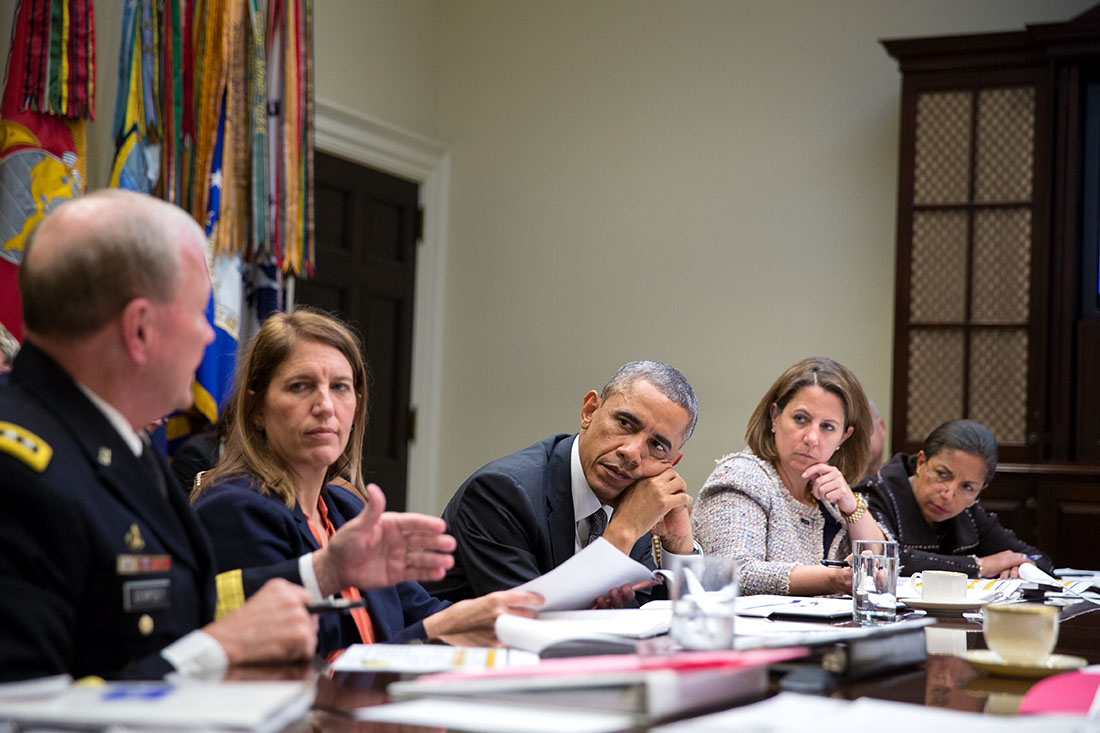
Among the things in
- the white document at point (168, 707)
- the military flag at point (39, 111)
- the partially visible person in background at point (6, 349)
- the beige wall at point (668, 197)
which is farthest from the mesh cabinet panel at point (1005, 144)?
the white document at point (168, 707)

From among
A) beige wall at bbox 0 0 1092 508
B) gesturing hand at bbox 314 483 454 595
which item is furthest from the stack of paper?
beige wall at bbox 0 0 1092 508

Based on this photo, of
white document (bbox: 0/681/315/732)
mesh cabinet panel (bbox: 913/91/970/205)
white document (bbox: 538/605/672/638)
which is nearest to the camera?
white document (bbox: 0/681/315/732)

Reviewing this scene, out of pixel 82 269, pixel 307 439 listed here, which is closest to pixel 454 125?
pixel 307 439

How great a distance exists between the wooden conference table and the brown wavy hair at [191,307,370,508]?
0.64 m

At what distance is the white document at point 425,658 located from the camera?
1.28 m

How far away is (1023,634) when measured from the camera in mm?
1385

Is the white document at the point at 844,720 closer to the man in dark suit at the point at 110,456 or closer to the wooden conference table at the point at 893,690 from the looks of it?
the wooden conference table at the point at 893,690

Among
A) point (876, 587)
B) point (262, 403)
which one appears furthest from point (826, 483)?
point (262, 403)

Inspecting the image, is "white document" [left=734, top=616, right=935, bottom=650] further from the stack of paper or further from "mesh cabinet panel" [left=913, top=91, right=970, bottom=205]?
"mesh cabinet panel" [left=913, top=91, right=970, bottom=205]

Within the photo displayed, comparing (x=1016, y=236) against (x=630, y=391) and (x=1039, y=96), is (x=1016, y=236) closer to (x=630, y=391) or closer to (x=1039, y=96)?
(x=1039, y=96)

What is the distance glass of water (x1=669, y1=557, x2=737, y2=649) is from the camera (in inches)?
53.3

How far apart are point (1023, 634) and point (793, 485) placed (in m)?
1.64

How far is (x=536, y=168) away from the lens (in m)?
6.14

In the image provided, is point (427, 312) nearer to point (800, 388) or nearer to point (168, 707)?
point (800, 388)
